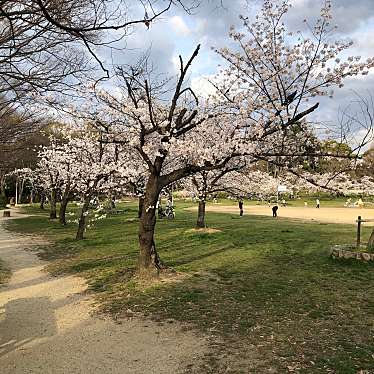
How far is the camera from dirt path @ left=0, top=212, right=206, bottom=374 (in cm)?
573

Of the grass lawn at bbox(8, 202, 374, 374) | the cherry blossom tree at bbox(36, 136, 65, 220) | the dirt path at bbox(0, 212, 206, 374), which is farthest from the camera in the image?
the cherry blossom tree at bbox(36, 136, 65, 220)

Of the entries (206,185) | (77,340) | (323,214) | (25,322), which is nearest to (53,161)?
(206,185)

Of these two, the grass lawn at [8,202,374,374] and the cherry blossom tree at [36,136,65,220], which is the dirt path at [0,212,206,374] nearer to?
the grass lawn at [8,202,374,374]

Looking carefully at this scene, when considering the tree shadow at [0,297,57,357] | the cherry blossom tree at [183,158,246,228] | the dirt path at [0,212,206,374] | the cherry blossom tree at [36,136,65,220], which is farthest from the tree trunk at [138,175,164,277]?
the cherry blossom tree at [36,136,65,220]

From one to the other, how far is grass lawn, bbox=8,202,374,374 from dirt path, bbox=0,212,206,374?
1.45 feet

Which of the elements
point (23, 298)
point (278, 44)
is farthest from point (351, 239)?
point (23, 298)

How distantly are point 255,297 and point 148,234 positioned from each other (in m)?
3.18

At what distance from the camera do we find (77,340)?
6746 millimetres

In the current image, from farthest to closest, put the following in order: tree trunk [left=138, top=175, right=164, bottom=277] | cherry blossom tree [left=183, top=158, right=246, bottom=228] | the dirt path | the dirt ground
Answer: the dirt ground < cherry blossom tree [left=183, top=158, right=246, bottom=228] < tree trunk [left=138, top=175, right=164, bottom=277] < the dirt path

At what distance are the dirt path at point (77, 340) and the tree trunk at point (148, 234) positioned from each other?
5.58ft

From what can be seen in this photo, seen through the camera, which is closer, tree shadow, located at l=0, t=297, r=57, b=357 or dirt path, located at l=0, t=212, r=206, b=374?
dirt path, located at l=0, t=212, r=206, b=374

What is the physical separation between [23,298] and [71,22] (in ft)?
21.1

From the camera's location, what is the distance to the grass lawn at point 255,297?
241 inches

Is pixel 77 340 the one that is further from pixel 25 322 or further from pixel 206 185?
pixel 206 185
